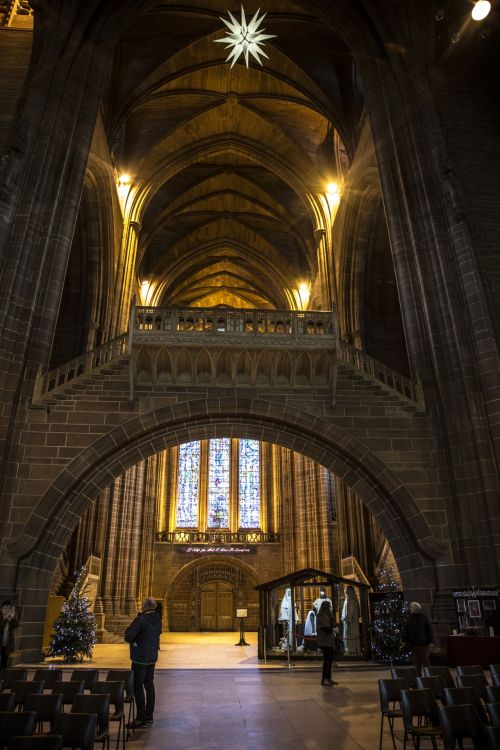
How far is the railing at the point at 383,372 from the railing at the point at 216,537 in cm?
1412

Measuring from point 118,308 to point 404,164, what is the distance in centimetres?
1023

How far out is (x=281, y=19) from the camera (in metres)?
18.2

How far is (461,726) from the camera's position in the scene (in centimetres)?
385

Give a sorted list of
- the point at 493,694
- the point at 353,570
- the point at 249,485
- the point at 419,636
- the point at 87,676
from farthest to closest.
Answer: the point at 249,485, the point at 353,570, the point at 419,636, the point at 87,676, the point at 493,694

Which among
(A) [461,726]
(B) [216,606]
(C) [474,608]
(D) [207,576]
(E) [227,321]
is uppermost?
(E) [227,321]

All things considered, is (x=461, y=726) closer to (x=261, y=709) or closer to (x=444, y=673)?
(x=444, y=673)

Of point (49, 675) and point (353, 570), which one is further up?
point (353, 570)

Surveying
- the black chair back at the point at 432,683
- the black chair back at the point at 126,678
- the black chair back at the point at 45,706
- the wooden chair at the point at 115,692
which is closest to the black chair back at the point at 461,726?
the black chair back at the point at 432,683

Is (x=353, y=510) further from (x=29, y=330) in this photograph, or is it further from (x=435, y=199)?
(x=29, y=330)

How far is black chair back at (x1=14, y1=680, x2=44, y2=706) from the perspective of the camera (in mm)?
4906

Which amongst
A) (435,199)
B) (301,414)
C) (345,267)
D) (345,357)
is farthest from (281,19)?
(301,414)

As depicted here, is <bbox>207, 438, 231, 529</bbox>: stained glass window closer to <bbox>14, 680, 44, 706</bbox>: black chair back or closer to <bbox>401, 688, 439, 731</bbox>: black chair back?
<bbox>14, 680, 44, 706</bbox>: black chair back

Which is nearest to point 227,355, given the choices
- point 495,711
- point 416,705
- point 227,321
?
point 227,321

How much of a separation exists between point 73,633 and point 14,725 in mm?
8074
